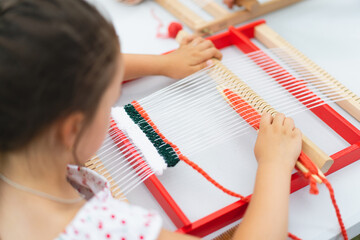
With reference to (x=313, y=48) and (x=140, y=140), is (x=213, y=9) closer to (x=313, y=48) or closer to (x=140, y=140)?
(x=313, y=48)

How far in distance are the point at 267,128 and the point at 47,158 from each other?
51 cm

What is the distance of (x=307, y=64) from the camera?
115 cm

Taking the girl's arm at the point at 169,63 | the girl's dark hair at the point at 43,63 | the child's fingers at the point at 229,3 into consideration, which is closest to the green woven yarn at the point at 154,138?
the girl's arm at the point at 169,63

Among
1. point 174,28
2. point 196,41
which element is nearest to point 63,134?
point 196,41

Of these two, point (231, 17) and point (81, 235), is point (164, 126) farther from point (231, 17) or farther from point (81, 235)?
point (231, 17)

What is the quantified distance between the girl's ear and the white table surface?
0.34 metres

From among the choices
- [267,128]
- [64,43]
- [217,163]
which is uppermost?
[64,43]

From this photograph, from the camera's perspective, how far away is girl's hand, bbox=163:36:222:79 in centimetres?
113

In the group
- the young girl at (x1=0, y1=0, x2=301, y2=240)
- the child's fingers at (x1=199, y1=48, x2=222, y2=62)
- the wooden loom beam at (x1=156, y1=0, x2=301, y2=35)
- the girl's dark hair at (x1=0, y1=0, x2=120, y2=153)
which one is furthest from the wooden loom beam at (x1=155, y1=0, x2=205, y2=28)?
the girl's dark hair at (x1=0, y1=0, x2=120, y2=153)

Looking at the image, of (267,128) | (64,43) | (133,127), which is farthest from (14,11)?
(267,128)

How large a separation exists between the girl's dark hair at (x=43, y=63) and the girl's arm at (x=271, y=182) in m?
0.30

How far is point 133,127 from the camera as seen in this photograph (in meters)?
0.96

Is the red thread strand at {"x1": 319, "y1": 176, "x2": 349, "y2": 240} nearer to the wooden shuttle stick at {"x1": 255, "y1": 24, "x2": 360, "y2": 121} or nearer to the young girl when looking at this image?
the young girl

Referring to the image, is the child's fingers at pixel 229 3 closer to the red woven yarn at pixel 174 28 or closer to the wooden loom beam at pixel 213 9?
the wooden loom beam at pixel 213 9
